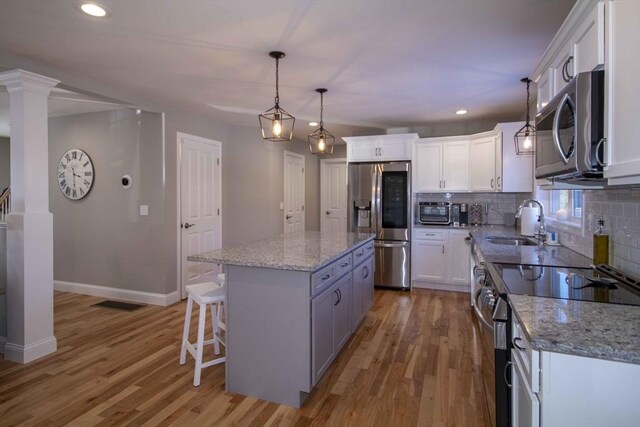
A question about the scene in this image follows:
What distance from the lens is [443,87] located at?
357 cm

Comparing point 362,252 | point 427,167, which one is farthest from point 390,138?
point 362,252

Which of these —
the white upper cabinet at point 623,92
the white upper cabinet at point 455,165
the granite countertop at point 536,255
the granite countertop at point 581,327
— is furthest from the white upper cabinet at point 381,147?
the granite countertop at point 581,327

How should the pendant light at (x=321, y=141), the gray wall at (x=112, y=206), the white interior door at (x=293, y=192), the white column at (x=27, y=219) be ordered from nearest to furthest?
the white column at (x=27, y=219) < the pendant light at (x=321, y=141) < the gray wall at (x=112, y=206) < the white interior door at (x=293, y=192)

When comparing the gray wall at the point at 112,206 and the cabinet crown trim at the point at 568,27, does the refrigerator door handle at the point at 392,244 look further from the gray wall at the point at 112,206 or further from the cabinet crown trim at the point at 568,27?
the cabinet crown trim at the point at 568,27

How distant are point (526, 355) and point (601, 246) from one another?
4.06ft

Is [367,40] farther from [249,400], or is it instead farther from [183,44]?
[249,400]

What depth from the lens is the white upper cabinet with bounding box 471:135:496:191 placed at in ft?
14.9

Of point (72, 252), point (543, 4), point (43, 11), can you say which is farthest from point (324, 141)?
point (72, 252)

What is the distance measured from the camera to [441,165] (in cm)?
496

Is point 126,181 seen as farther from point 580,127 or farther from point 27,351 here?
point 580,127

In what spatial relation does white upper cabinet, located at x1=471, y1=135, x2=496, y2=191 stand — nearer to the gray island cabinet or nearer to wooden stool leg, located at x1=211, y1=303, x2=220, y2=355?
the gray island cabinet

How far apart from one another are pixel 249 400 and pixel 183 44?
2.51 m

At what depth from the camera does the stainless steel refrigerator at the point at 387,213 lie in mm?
4949

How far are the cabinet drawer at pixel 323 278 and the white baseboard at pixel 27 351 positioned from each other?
2.41 meters
